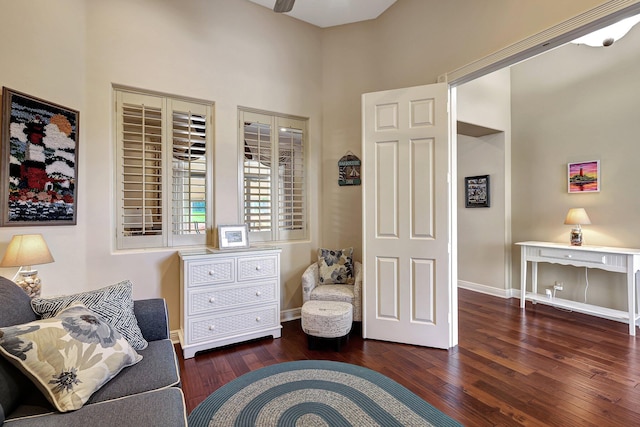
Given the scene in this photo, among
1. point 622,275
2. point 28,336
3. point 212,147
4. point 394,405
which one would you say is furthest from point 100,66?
point 622,275

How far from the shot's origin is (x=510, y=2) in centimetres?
226

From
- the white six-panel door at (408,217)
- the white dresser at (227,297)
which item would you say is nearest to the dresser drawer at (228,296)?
the white dresser at (227,297)

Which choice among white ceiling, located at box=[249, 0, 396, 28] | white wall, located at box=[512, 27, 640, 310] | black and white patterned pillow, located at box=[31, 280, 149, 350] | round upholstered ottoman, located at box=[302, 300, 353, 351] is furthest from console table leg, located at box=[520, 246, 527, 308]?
black and white patterned pillow, located at box=[31, 280, 149, 350]

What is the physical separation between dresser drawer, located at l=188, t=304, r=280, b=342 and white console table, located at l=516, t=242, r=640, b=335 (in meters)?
3.33

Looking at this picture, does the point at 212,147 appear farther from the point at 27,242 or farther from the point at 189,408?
the point at 189,408

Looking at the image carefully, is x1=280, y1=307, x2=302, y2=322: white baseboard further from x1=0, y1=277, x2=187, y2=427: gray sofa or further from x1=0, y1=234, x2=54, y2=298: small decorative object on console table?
x1=0, y1=234, x2=54, y2=298: small decorative object on console table

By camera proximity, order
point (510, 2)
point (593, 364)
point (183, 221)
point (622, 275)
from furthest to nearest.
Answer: point (622, 275)
point (183, 221)
point (593, 364)
point (510, 2)

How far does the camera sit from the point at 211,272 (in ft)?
9.02

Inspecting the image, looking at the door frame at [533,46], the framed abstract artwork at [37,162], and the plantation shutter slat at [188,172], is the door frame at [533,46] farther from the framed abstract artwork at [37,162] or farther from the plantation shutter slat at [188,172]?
the framed abstract artwork at [37,162]

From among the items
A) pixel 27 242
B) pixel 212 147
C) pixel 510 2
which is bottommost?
pixel 27 242

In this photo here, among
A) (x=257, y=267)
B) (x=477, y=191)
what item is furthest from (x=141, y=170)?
(x=477, y=191)

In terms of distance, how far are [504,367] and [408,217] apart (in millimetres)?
1451

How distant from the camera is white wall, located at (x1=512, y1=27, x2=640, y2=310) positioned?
343 cm

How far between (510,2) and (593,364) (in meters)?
3.00
